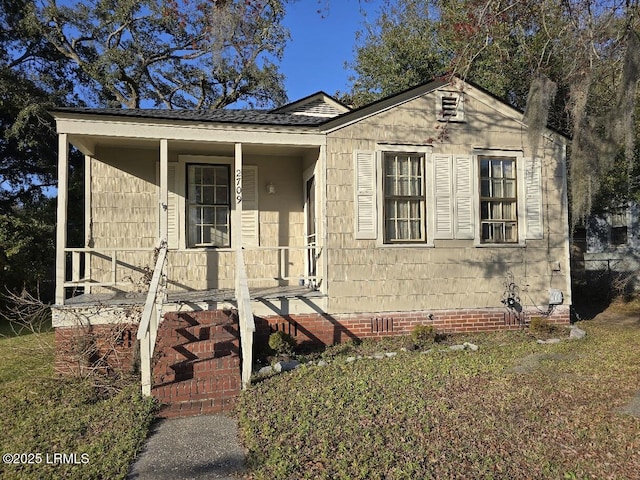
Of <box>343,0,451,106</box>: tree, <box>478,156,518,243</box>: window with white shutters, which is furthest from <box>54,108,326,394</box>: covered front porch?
<box>343,0,451,106</box>: tree

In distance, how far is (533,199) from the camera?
7703mm

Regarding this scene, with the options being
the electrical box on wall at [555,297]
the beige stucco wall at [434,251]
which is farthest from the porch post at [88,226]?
the electrical box on wall at [555,297]

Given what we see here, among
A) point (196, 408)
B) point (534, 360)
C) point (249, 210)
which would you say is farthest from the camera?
point (249, 210)

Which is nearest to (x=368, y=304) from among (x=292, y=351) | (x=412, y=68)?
(x=292, y=351)

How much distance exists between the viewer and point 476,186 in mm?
7527

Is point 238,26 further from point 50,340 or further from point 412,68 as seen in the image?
point 412,68

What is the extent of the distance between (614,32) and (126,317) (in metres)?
7.51

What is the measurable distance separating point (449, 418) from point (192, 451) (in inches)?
88.4

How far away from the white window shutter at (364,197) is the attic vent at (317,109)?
3.95 metres

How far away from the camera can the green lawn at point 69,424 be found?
3.22 metres

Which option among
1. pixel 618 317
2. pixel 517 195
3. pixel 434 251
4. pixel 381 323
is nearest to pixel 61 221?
pixel 381 323

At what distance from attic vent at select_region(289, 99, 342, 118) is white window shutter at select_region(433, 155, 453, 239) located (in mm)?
4183

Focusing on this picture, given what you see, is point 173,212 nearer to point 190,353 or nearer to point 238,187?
point 238,187

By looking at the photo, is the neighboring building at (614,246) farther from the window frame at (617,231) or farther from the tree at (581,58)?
the tree at (581,58)
